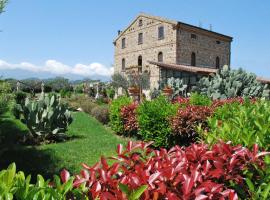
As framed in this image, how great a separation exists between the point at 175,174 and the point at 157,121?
25.6 feet

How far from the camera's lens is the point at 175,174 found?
2.16 metres

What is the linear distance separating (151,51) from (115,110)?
2671cm

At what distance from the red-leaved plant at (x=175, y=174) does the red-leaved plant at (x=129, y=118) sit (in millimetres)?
8965

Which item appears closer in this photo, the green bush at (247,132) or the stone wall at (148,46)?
the green bush at (247,132)

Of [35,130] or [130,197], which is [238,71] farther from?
[130,197]

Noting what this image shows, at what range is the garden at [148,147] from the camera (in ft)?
6.49

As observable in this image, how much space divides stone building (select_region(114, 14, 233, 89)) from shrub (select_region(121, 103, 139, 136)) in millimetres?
19387

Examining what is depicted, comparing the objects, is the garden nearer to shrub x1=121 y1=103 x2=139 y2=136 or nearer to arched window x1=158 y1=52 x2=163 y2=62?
shrub x1=121 y1=103 x2=139 y2=136

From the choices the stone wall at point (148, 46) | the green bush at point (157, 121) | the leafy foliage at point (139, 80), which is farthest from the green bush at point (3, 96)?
the stone wall at point (148, 46)

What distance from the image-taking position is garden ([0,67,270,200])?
1978 millimetres

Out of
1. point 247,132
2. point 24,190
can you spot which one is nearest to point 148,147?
point 247,132

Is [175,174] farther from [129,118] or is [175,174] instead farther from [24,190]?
[129,118]

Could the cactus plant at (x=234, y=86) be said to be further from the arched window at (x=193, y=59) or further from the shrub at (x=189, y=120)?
the arched window at (x=193, y=59)

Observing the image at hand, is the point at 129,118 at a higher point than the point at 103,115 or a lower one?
higher
